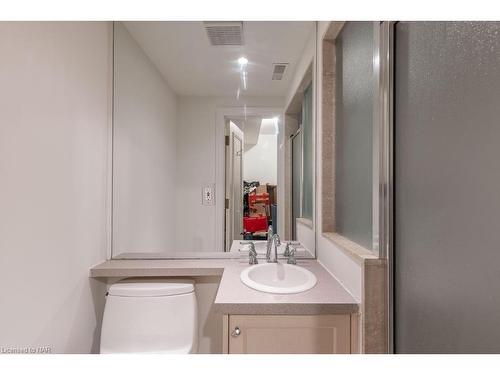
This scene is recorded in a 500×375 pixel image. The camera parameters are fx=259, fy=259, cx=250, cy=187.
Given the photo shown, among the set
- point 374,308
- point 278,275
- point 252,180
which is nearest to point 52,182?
point 252,180

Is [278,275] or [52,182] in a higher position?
[52,182]

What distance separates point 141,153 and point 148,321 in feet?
3.43

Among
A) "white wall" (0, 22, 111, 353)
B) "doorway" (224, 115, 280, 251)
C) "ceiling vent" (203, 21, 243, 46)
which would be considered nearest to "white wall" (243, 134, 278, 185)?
"doorway" (224, 115, 280, 251)

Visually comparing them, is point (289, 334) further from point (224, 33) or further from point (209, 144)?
point (224, 33)

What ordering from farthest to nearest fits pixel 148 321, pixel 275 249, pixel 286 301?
pixel 275 249, pixel 148 321, pixel 286 301

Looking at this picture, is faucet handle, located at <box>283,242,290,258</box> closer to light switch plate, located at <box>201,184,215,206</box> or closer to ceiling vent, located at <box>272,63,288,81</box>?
light switch plate, located at <box>201,184,215,206</box>

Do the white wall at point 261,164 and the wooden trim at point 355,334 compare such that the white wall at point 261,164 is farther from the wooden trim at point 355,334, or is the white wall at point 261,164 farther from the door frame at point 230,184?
the wooden trim at point 355,334

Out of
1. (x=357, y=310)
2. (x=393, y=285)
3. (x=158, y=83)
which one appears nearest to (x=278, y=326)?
(x=357, y=310)

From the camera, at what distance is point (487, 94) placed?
0.54 meters

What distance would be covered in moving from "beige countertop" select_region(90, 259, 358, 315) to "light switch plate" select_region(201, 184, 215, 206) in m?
0.41

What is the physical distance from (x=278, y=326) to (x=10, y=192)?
110 centimetres

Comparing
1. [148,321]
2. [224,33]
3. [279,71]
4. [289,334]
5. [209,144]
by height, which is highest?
[224,33]

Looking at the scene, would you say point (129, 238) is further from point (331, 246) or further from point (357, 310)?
point (357, 310)

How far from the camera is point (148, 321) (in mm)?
1426
